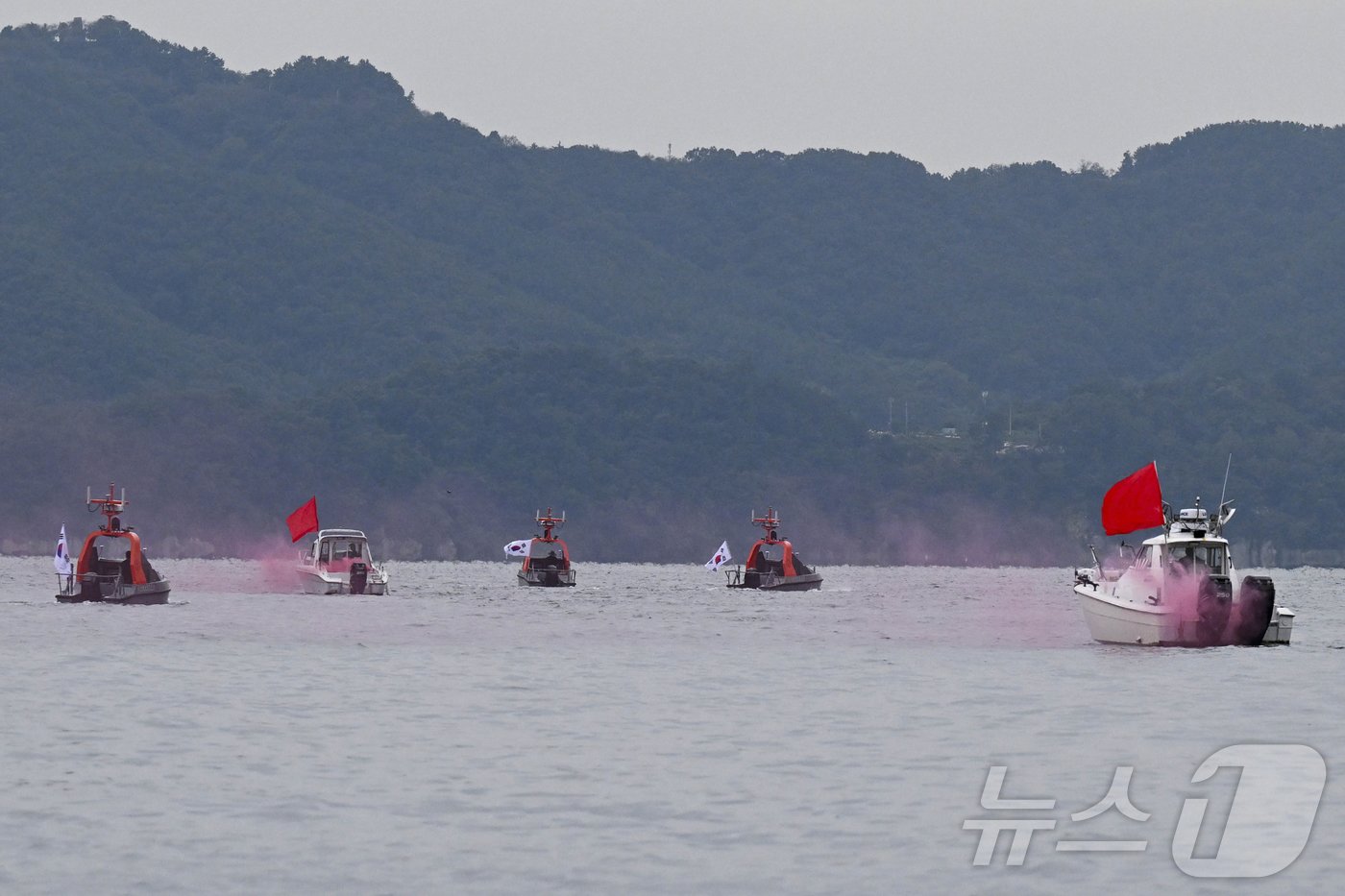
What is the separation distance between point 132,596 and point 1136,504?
149 feet

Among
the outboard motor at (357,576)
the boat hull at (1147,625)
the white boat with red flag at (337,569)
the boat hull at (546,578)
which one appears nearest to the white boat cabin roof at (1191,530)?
the boat hull at (1147,625)

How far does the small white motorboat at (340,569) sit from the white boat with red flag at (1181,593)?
165 feet

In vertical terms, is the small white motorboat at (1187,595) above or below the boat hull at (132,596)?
above

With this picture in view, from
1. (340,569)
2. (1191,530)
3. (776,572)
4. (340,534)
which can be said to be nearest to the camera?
(1191,530)

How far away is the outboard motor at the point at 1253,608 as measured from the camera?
65.8 meters

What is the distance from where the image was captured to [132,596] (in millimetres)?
93500

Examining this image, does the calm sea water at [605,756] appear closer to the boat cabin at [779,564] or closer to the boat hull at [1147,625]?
the boat hull at [1147,625]

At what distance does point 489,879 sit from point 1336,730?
74.6 feet

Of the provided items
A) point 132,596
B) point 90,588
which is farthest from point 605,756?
point 90,588

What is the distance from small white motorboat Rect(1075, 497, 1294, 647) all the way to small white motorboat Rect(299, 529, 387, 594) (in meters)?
51.3

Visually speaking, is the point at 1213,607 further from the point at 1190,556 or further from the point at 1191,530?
the point at 1191,530

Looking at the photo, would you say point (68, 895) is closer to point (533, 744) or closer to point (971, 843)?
point (971, 843)

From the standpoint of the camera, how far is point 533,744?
39562mm

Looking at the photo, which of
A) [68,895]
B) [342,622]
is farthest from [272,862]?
[342,622]
